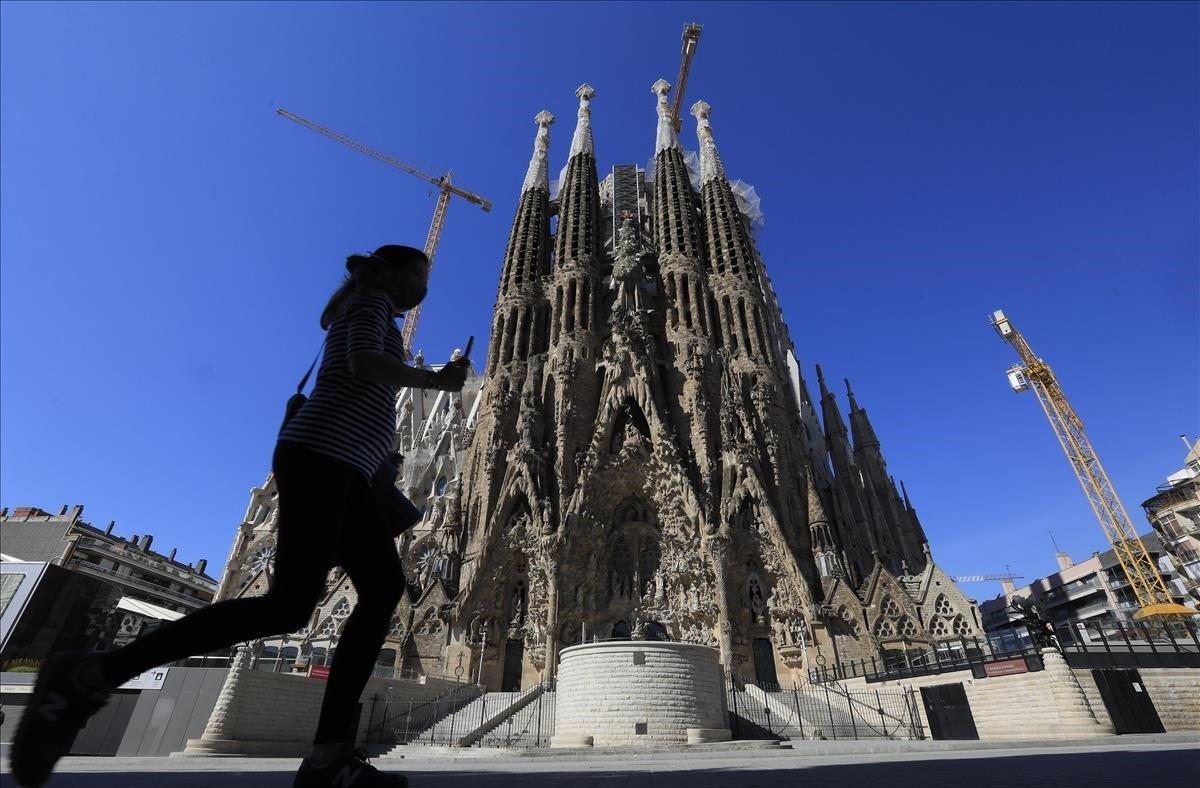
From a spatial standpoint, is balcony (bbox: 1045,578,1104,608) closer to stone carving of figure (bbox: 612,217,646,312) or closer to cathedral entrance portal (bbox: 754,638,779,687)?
cathedral entrance portal (bbox: 754,638,779,687)

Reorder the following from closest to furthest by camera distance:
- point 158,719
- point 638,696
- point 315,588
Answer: point 315,588, point 638,696, point 158,719

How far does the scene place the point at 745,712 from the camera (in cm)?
1659

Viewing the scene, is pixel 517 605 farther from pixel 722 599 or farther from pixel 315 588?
pixel 315 588

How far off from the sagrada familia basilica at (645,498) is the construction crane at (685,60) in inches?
1247

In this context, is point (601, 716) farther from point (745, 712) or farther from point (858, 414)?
point (858, 414)

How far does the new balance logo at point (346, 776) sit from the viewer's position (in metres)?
1.76

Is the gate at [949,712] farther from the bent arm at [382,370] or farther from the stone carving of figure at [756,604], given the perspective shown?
the bent arm at [382,370]

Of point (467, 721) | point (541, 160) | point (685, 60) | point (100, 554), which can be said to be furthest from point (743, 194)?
point (100, 554)

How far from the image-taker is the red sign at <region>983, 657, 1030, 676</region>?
1267 cm

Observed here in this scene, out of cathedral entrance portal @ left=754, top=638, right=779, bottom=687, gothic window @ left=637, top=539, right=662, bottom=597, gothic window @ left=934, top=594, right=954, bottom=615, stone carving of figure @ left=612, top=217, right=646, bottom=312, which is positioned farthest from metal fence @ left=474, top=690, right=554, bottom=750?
stone carving of figure @ left=612, top=217, right=646, bottom=312

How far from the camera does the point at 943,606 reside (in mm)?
22125

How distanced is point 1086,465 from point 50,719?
6318 cm

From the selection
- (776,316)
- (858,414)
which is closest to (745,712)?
(858,414)

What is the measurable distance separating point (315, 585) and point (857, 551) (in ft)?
93.6
